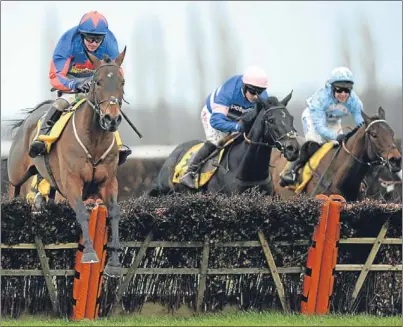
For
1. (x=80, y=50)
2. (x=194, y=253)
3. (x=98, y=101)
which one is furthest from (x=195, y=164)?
(x=98, y=101)

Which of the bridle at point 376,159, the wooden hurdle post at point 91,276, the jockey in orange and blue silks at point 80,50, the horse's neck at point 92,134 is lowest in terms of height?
the wooden hurdle post at point 91,276

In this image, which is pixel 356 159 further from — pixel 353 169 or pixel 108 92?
pixel 108 92

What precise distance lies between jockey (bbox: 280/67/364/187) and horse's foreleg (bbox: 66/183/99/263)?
422 cm

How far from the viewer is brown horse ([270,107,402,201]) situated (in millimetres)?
11312

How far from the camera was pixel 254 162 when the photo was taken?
11.0 meters

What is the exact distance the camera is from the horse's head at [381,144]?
11.2 m

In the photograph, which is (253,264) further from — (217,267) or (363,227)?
(363,227)

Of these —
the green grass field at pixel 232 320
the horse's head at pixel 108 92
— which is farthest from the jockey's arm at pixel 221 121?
the green grass field at pixel 232 320

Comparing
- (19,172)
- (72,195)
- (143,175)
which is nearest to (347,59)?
(143,175)

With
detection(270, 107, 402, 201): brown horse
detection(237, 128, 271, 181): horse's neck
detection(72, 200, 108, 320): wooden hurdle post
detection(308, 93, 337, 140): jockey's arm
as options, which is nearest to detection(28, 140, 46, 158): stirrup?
detection(72, 200, 108, 320): wooden hurdle post

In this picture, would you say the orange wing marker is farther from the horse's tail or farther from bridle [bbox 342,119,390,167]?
the horse's tail

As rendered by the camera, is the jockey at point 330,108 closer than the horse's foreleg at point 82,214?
No

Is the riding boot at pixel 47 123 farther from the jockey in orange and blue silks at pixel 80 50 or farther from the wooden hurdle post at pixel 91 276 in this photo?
the wooden hurdle post at pixel 91 276

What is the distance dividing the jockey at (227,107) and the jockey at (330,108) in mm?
1176
